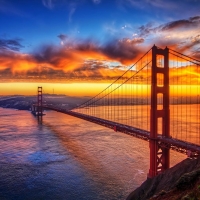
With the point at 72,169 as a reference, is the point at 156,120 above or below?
above

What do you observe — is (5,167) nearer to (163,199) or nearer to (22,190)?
(22,190)

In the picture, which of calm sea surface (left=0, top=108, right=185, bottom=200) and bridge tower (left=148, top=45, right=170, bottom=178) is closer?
calm sea surface (left=0, top=108, right=185, bottom=200)

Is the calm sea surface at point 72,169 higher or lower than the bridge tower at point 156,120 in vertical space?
lower

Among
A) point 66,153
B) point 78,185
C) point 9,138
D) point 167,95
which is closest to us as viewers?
point 78,185

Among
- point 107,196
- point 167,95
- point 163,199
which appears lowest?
point 107,196

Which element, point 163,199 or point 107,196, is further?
point 107,196

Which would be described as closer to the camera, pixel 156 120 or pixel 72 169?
pixel 156 120

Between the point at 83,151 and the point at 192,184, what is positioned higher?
the point at 192,184

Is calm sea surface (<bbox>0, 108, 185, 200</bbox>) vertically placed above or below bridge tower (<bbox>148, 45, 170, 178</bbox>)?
below

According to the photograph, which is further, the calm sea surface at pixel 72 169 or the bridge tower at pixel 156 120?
the bridge tower at pixel 156 120

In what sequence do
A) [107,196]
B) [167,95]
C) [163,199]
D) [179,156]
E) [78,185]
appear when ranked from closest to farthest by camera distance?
[163,199] < [107,196] < [78,185] < [167,95] < [179,156]

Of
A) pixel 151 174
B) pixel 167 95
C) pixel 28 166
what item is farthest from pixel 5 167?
pixel 167 95
